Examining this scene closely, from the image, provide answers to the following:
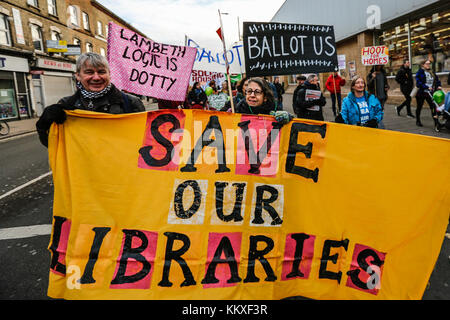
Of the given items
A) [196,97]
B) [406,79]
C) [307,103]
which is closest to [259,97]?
[307,103]

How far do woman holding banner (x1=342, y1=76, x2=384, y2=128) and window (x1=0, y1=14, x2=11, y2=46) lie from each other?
72.4ft

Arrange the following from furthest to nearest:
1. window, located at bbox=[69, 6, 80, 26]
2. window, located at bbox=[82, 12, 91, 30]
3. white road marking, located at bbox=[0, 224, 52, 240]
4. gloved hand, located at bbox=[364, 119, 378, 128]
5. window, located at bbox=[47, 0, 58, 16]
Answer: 1. window, located at bbox=[82, 12, 91, 30]
2. window, located at bbox=[69, 6, 80, 26]
3. window, located at bbox=[47, 0, 58, 16]
4. gloved hand, located at bbox=[364, 119, 378, 128]
5. white road marking, located at bbox=[0, 224, 52, 240]

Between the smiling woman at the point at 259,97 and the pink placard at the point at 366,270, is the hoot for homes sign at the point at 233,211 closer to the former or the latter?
the pink placard at the point at 366,270

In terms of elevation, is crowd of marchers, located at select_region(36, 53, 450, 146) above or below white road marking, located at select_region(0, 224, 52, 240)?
above

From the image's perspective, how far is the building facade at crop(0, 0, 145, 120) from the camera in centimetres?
1931

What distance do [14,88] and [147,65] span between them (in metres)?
21.3

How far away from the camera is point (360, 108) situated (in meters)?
4.78

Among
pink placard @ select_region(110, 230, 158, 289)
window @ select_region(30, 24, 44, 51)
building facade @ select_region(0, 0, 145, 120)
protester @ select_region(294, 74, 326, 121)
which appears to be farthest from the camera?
window @ select_region(30, 24, 44, 51)

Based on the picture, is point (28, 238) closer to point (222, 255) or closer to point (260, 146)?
point (222, 255)

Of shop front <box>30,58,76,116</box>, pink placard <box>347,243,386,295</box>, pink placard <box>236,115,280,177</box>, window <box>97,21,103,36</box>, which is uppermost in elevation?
window <box>97,21,103,36</box>

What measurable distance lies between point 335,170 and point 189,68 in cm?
213

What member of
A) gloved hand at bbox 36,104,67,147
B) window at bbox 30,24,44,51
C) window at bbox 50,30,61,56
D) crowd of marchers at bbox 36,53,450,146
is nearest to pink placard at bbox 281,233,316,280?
crowd of marchers at bbox 36,53,450,146

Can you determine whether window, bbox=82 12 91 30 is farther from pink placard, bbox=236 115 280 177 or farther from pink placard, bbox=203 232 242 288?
pink placard, bbox=203 232 242 288

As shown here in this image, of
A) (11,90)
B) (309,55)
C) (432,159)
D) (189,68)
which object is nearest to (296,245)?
(432,159)
